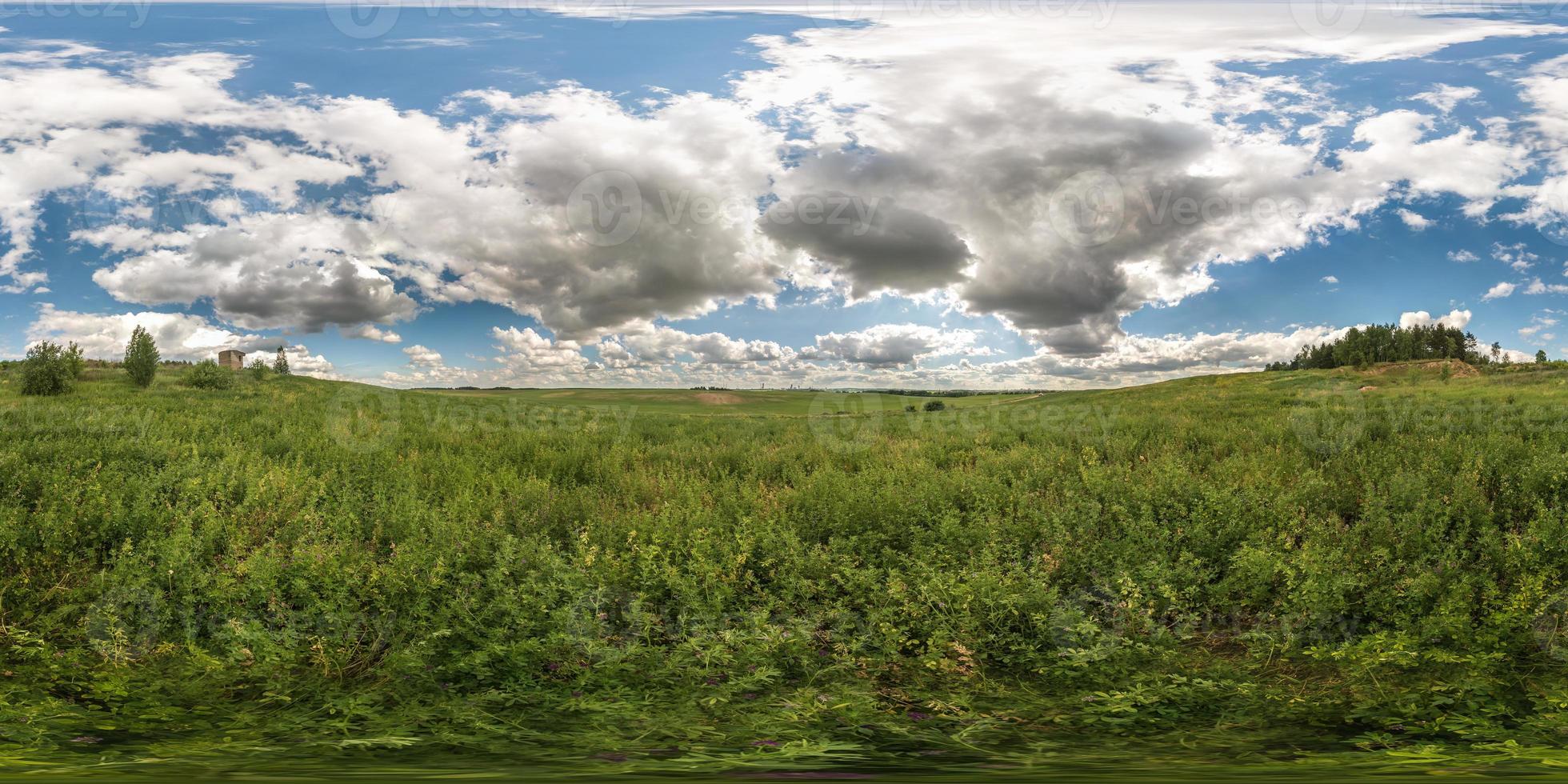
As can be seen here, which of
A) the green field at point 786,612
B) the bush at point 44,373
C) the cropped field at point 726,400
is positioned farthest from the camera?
the cropped field at point 726,400

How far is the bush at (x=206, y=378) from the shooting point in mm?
22656

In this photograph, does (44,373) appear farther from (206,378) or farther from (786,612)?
(786,612)

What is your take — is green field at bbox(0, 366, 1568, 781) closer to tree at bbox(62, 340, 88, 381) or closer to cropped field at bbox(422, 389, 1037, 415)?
tree at bbox(62, 340, 88, 381)

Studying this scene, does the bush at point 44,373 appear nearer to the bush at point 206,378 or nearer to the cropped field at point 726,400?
the bush at point 206,378

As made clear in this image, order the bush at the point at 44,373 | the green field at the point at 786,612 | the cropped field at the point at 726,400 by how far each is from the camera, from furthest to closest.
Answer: the cropped field at the point at 726,400
the bush at the point at 44,373
the green field at the point at 786,612

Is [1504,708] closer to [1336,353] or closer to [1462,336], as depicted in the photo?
[1462,336]

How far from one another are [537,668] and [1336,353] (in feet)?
256

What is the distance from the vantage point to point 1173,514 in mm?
8281

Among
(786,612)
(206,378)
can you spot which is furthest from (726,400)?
(786,612)

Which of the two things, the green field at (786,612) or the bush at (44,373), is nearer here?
the green field at (786,612)

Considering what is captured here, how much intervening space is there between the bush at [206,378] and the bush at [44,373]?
3121 millimetres

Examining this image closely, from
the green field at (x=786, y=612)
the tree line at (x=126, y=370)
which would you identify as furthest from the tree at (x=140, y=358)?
the green field at (x=786, y=612)

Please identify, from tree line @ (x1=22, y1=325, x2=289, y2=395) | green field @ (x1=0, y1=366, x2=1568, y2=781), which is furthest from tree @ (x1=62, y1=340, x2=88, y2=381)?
green field @ (x1=0, y1=366, x2=1568, y2=781)

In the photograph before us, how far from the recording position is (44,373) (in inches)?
762
